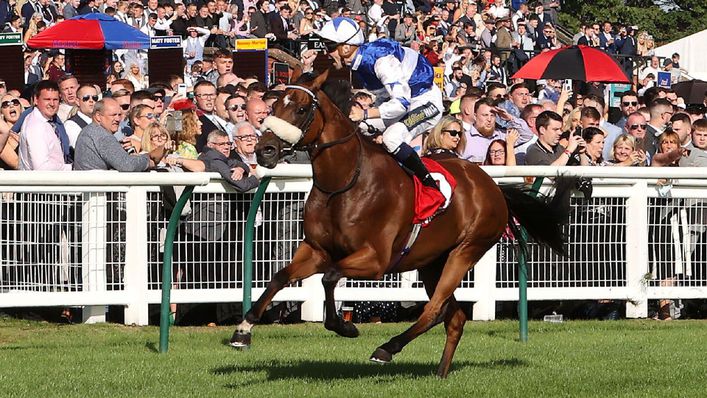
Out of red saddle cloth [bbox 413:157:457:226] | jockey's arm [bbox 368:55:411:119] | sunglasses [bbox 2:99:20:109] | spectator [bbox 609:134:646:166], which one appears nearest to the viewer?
red saddle cloth [bbox 413:157:457:226]

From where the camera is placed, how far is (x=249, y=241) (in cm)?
827

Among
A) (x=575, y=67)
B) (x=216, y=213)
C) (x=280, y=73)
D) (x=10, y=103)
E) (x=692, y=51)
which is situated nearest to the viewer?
(x=216, y=213)

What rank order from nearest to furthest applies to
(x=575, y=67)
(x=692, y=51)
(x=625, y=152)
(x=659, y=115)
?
1. (x=625, y=152)
2. (x=659, y=115)
3. (x=575, y=67)
4. (x=692, y=51)

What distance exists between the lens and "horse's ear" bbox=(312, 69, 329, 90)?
21.5 ft

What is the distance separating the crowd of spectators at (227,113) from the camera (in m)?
9.19

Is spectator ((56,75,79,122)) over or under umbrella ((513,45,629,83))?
under

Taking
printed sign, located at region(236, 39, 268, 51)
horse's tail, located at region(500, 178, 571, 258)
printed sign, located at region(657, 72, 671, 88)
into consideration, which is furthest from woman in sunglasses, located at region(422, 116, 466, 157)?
printed sign, located at region(657, 72, 671, 88)

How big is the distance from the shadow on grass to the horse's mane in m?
1.43

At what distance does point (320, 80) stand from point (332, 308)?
1.16 metres

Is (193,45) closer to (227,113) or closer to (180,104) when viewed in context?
(180,104)

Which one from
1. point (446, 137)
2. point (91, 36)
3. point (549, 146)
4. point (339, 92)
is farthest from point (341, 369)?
point (91, 36)

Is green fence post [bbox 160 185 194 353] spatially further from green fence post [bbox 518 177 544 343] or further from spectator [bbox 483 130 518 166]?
spectator [bbox 483 130 518 166]

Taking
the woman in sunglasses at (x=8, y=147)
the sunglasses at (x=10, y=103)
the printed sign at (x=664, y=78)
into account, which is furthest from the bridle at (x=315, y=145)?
the printed sign at (x=664, y=78)

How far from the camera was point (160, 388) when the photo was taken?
651 cm
